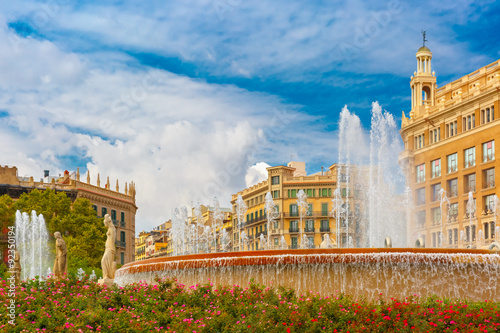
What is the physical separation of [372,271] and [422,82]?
6230 cm

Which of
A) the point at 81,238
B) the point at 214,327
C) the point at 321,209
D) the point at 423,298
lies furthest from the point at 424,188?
the point at 214,327

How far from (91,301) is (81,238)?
39.4 m

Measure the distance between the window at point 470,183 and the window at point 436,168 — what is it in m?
4.69

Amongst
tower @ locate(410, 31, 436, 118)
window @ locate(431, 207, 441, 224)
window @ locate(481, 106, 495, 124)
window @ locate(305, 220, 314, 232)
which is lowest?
window @ locate(305, 220, 314, 232)

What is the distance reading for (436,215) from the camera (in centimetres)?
6981

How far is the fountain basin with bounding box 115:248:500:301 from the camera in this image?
708 inches

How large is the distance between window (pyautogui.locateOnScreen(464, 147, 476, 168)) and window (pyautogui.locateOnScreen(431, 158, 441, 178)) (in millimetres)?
4267

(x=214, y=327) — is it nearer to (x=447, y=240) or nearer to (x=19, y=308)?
(x=19, y=308)

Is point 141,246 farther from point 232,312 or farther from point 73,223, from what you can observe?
point 232,312

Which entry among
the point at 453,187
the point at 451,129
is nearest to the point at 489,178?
the point at 453,187

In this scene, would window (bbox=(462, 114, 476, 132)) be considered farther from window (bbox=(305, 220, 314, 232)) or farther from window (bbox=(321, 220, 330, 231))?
window (bbox=(305, 220, 314, 232))

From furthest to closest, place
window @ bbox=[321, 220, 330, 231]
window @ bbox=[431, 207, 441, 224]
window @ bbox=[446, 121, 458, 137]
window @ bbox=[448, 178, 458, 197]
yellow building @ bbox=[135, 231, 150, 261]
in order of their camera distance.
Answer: yellow building @ bbox=[135, 231, 150, 261] → window @ bbox=[321, 220, 330, 231] → window @ bbox=[446, 121, 458, 137] → window @ bbox=[431, 207, 441, 224] → window @ bbox=[448, 178, 458, 197]

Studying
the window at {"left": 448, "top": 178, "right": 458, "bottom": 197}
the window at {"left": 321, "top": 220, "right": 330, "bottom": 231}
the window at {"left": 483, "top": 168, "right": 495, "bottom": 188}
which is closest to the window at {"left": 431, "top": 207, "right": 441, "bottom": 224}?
the window at {"left": 448, "top": 178, "right": 458, "bottom": 197}

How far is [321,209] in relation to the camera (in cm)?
9131
